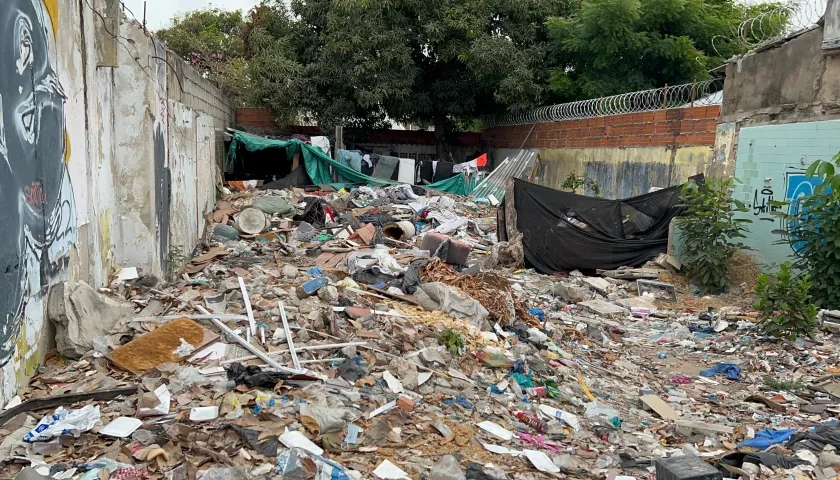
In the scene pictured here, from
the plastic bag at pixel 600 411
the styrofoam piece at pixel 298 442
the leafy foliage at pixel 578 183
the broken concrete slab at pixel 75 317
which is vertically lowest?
the plastic bag at pixel 600 411

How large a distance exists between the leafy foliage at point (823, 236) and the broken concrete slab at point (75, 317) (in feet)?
22.6

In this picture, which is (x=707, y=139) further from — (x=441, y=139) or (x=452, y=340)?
→ (x=441, y=139)

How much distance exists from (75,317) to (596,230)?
721 cm

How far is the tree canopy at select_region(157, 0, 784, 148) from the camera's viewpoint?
16.3m

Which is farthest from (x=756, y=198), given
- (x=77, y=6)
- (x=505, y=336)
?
(x=77, y=6)

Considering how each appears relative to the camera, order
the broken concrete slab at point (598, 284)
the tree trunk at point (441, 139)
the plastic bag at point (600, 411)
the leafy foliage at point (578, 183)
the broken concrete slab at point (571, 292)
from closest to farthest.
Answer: the plastic bag at point (600, 411)
the broken concrete slab at point (571, 292)
the broken concrete slab at point (598, 284)
the leafy foliage at point (578, 183)
the tree trunk at point (441, 139)

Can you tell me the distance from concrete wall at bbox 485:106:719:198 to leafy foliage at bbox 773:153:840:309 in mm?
→ 3076

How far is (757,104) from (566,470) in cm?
733

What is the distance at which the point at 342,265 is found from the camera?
27.4 ft

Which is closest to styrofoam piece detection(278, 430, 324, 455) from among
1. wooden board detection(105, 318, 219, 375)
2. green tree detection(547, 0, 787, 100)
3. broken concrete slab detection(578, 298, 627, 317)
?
wooden board detection(105, 318, 219, 375)

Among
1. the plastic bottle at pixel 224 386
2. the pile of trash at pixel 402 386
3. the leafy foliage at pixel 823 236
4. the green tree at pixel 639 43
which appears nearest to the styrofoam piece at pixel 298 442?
the pile of trash at pixel 402 386

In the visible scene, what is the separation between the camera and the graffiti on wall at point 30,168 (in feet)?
11.6

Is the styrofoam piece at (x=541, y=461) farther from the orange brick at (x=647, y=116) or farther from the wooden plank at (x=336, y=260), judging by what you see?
the orange brick at (x=647, y=116)

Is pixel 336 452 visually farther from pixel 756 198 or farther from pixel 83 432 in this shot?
pixel 756 198
